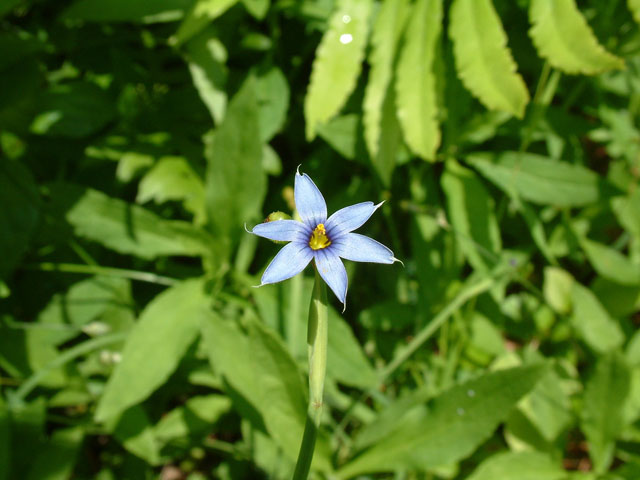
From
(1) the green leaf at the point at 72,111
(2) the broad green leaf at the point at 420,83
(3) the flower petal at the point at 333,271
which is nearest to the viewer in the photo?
(3) the flower petal at the point at 333,271

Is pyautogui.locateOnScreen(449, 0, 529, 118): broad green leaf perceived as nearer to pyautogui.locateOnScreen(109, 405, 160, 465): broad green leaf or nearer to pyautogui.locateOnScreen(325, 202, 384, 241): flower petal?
pyautogui.locateOnScreen(325, 202, 384, 241): flower petal

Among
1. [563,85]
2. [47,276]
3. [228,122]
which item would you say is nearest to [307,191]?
[228,122]

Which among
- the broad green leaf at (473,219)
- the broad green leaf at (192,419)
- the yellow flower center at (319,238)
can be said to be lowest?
the broad green leaf at (192,419)

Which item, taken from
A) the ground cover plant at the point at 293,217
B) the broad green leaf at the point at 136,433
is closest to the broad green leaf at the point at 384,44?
the ground cover plant at the point at 293,217

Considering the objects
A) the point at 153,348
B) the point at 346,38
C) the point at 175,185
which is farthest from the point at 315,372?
the point at 175,185

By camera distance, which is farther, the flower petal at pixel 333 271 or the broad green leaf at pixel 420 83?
the broad green leaf at pixel 420 83

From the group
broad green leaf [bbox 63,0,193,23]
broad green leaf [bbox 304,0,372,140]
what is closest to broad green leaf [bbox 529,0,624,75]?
broad green leaf [bbox 304,0,372,140]

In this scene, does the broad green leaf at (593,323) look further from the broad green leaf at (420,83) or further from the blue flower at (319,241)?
the blue flower at (319,241)
